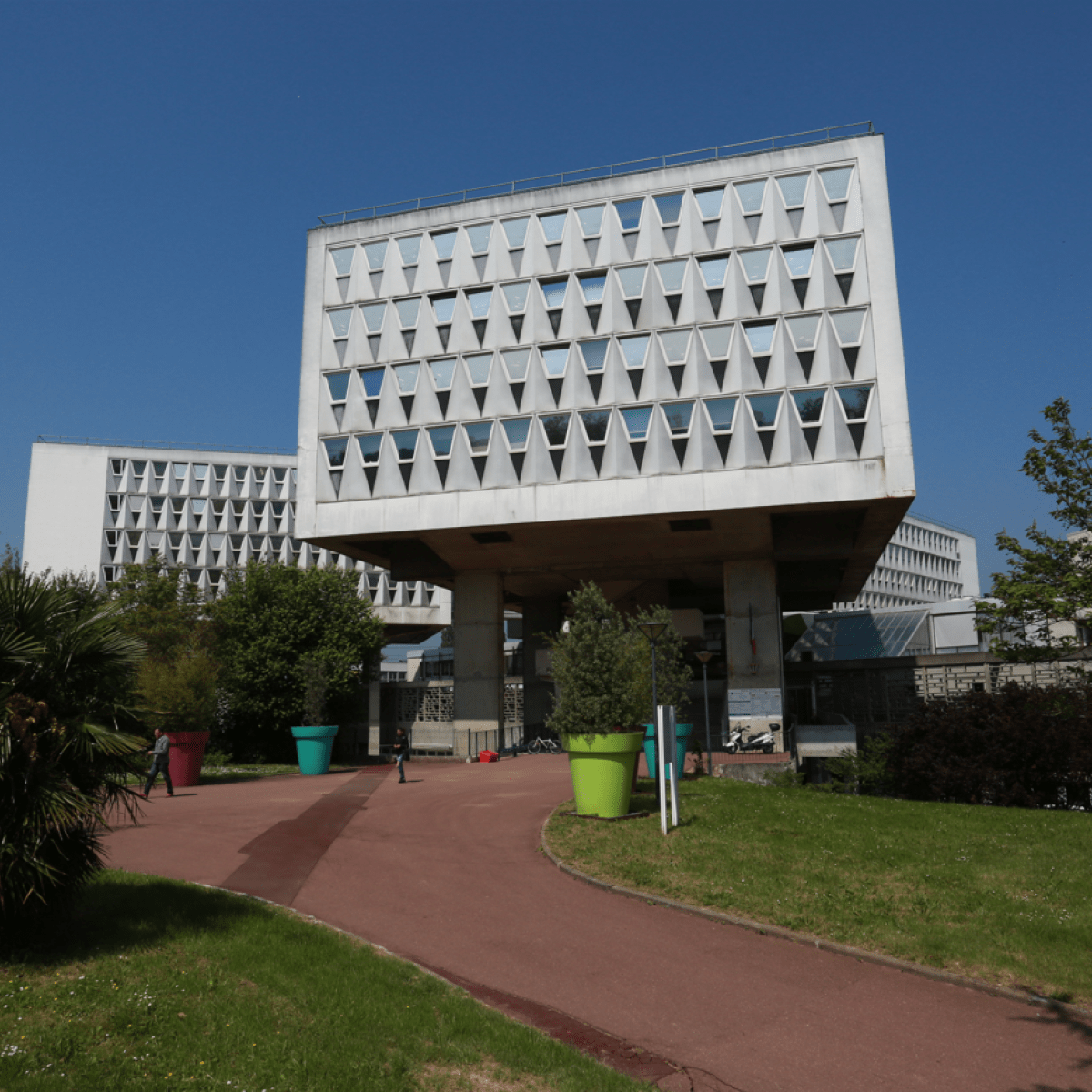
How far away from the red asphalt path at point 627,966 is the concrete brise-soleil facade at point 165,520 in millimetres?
63055

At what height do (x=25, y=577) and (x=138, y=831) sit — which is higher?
(x=25, y=577)

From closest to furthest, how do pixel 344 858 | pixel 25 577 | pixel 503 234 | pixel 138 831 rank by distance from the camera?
1. pixel 25 577
2. pixel 344 858
3. pixel 138 831
4. pixel 503 234

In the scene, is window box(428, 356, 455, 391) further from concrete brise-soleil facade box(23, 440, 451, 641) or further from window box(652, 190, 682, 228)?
concrete brise-soleil facade box(23, 440, 451, 641)

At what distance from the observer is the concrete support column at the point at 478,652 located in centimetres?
4056

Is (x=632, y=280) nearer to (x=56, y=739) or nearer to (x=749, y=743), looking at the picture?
(x=749, y=743)

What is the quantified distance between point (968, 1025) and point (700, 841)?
21.4ft

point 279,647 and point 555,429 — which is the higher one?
point 555,429

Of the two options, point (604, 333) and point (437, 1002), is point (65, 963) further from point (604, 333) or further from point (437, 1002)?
point (604, 333)

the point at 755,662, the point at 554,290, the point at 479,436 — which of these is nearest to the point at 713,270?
the point at 554,290

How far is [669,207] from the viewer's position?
36.0 m

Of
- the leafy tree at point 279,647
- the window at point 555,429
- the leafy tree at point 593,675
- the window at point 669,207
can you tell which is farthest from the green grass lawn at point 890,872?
the leafy tree at point 279,647

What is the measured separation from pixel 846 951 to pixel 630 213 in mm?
32162

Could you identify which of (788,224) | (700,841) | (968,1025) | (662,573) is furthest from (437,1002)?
(662,573)

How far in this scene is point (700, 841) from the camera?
13992 millimetres
